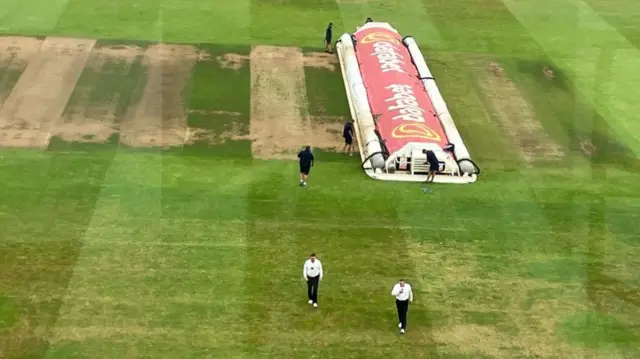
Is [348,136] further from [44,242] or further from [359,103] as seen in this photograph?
[44,242]

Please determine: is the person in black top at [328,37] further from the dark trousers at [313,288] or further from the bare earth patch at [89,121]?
the dark trousers at [313,288]

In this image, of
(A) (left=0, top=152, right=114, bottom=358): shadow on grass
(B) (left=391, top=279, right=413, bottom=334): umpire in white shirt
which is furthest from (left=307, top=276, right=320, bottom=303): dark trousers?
(A) (left=0, top=152, right=114, bottom=358): shadow on grass

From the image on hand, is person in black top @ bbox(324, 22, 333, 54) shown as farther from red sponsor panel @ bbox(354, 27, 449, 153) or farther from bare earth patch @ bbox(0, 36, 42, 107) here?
bare earth patch @ bbox(0, 36, 42, 107)

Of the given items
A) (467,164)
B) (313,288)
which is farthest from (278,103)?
(313,288)

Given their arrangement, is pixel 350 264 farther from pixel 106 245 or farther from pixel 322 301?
pixel 106 245

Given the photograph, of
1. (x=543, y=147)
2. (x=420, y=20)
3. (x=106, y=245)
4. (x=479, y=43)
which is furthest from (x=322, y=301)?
(x=420, y=20)
